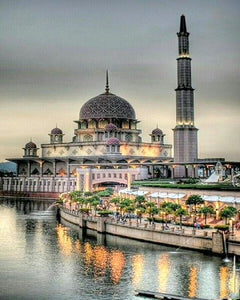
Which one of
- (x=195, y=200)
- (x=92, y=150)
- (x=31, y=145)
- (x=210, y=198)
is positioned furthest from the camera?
(x=31, y=145)

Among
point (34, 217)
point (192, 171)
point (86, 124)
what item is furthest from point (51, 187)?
point (34, 217)

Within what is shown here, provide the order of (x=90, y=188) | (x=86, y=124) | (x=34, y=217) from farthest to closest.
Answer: (x=86, y=124) < (x=90, y=188) < (x=34, y=217)

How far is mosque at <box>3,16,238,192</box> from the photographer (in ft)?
361

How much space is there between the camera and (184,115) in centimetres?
11306

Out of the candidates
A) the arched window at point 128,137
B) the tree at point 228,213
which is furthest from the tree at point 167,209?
the arched window at point 128,137

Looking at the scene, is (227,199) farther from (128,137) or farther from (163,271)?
(128,137)

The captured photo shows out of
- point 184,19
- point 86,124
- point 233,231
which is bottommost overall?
point 233,231

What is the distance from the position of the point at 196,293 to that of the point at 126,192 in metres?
44.3

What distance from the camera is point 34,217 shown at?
260ft

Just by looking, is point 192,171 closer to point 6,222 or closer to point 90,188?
point 90,188

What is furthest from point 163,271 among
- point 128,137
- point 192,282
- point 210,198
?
point 128,137

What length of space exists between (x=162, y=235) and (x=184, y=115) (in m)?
64.1

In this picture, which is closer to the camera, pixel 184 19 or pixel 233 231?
pixel 233 231

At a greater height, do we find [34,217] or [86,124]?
[86,124]
